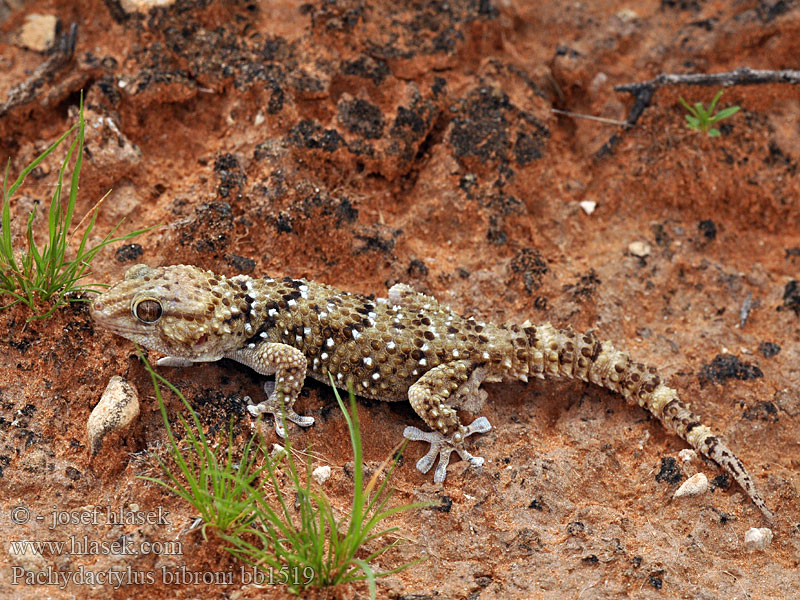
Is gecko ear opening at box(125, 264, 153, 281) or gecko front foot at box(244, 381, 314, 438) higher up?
gecko ear opening at box(125, 264, 153, 281)

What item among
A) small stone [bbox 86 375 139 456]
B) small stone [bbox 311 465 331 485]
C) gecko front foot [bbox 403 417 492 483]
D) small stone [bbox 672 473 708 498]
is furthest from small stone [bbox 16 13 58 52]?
small stone [bbox 672 473 708 498]

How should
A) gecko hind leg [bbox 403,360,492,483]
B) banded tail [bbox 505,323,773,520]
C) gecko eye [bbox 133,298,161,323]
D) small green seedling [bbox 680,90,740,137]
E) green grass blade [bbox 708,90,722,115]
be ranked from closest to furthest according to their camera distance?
gecko eye [bbox 133,298,161,323]
gecko hind leg [bbox 403,360,492,483]
banded tail [bbox 505,323,773,520]
green grass blade [bbox 708,90,722,115]
small green seedling [bbox 680,90,740,137]

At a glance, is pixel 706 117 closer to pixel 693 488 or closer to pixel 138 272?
pixel 693 488

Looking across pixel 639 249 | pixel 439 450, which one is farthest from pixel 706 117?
pixel 439 450

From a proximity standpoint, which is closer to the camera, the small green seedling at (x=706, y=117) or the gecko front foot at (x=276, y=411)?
the gecko front foot at (x=276, y=411)

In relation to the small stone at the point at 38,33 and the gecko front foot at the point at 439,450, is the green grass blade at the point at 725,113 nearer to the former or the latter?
the gecko front foot at the point at 439,450

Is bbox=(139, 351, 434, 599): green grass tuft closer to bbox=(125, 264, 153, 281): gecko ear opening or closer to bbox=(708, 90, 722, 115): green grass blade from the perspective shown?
bbox=(125, 264, 153, 281): gecko ear opening

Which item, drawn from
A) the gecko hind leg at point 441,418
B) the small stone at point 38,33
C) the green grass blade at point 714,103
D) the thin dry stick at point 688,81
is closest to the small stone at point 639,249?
the thin dry stick at point 688,81

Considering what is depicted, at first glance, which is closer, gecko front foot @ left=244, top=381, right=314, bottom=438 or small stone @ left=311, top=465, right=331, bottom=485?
small stone @ left=311, top=465, right=331, bottom=485
